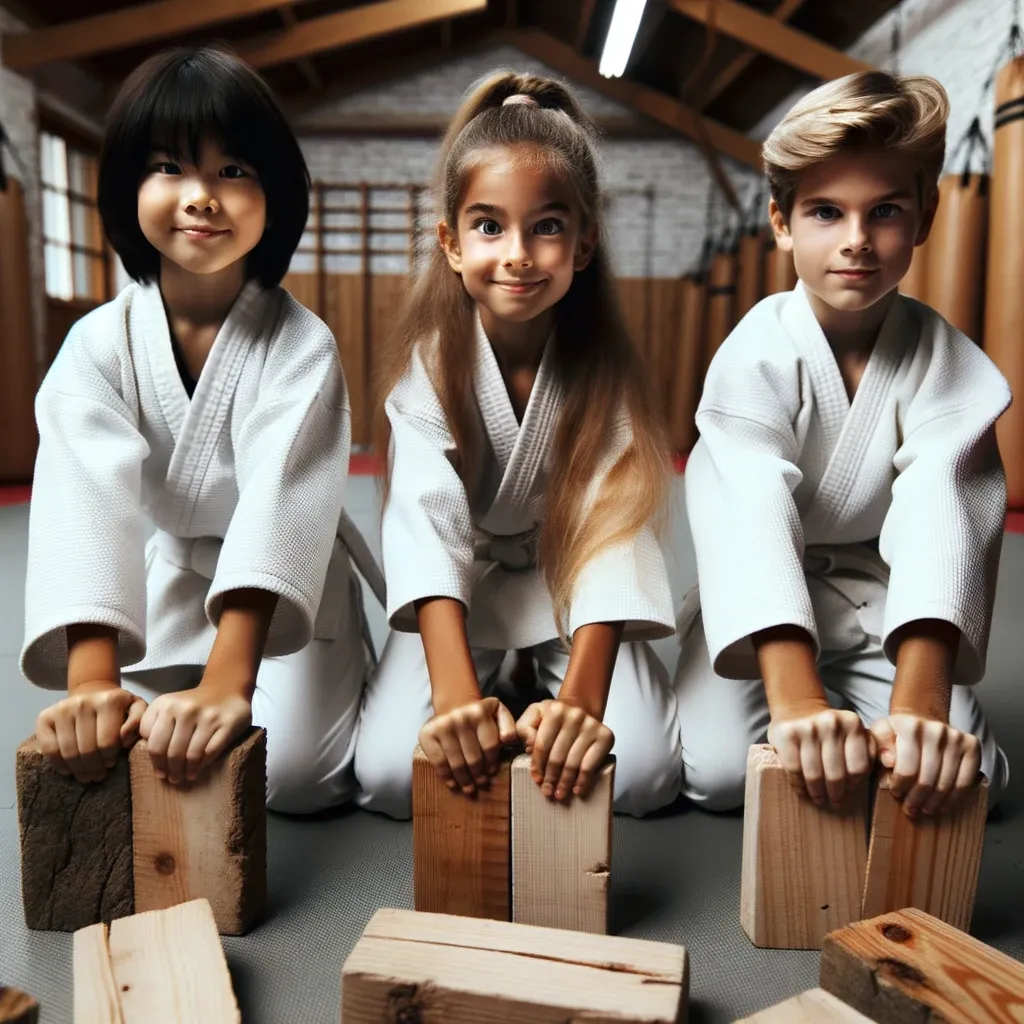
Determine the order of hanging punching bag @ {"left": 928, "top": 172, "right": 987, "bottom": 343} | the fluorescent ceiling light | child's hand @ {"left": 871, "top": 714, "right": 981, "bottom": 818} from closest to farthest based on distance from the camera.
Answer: child's hand @ {"left": 871, "top": 714, "right": 981, "bottom": 818}
hanging punching bag @ {"left": 928, "top": 172, "right": 987, "bottom": 343}
the fluorescent ceiling light

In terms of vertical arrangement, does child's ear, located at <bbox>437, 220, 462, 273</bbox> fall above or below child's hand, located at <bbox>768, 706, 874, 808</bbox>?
above

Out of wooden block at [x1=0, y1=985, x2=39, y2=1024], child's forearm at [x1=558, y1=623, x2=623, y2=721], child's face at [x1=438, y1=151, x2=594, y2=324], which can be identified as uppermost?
child's face at [x1=438, y1=151, x2=594, y2=324]

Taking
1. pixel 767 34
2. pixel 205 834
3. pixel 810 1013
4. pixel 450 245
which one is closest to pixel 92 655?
pixel 205 834

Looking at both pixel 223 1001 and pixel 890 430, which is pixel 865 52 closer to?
pixel 890 430

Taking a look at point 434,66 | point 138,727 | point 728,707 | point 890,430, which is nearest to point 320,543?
point 138,727

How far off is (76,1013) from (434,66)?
7.96m

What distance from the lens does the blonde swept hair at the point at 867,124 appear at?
1126 millimetres

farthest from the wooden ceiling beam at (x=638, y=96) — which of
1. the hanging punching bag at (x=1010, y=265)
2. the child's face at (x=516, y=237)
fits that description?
the child's face at (x=516, y=237)

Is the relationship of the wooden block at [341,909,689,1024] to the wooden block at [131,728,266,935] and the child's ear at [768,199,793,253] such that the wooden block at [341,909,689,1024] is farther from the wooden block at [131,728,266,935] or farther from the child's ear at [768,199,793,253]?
the child's ear at [768,199,793,253]

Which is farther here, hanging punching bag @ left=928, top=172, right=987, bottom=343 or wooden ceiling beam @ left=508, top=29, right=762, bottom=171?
wooden ceiling beam @ left=508, top=29, right=762, bottom=171

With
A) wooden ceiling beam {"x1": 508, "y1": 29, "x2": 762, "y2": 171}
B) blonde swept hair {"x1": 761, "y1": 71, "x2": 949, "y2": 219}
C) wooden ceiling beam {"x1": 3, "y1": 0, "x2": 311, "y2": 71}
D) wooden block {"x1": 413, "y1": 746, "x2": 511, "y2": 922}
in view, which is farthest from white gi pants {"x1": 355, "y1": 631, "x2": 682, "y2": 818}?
wooden ceiling beam {"x1": 508, "y1": 29, "x2": 762, "y2": 171}

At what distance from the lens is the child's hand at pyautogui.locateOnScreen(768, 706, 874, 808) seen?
3.14 feet

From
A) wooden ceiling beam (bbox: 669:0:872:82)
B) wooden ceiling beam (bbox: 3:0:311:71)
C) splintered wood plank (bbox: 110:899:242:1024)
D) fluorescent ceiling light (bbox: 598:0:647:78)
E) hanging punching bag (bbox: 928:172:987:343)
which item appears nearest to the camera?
splintered wood plank (bbox: 110:899:242:1024)

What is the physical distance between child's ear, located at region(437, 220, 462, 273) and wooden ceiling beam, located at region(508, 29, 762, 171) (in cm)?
675
